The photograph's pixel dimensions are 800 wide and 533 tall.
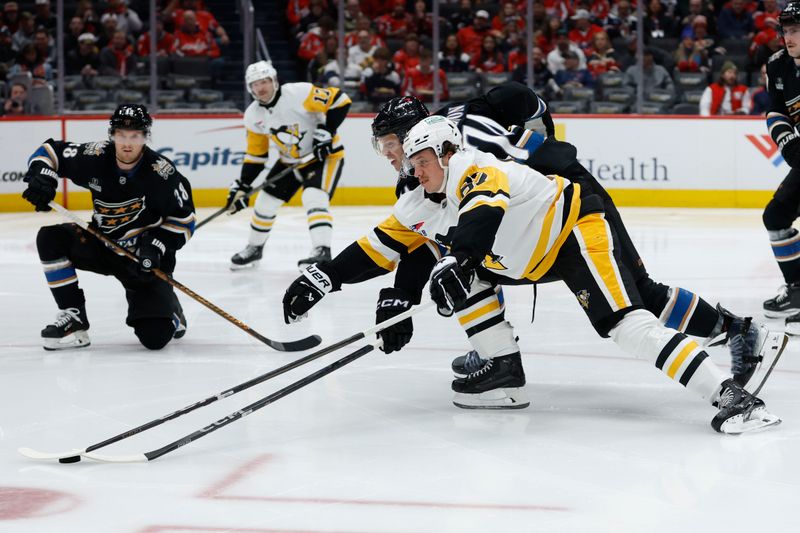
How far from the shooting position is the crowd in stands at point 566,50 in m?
9.40

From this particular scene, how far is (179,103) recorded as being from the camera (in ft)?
30.8

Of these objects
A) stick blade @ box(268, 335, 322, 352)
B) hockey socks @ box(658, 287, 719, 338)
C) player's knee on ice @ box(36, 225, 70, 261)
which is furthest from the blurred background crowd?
hockey socks @ box(658, 287, 719, 338)

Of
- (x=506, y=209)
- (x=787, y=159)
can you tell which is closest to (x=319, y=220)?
(x=787, y=159)

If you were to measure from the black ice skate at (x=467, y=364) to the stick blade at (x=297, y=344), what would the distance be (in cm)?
81

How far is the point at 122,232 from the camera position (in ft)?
14.1

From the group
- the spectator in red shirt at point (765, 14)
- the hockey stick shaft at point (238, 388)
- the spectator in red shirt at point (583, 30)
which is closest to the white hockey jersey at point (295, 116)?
the hockey stick shaft at point (238, 388)

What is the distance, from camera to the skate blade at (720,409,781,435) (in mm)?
2994

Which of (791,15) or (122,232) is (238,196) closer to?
(122,232)

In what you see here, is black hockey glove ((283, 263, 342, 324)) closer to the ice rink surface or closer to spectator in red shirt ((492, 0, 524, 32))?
the ice rink surface

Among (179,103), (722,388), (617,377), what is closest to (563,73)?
(179,103)

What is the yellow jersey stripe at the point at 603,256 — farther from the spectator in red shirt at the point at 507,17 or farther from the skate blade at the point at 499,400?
the spectator in red shirt at the point at 507,17

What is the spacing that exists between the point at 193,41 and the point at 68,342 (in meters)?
5.84

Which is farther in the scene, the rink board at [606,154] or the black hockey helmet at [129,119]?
the rink board at [606,154]

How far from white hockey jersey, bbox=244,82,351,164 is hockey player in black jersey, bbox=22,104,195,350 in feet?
7.02
